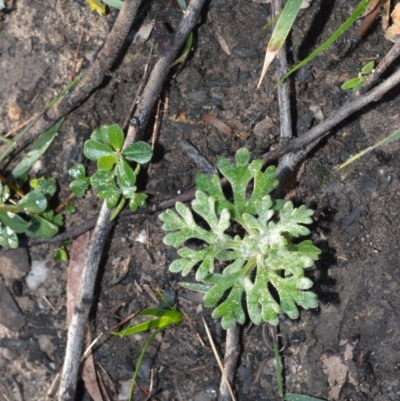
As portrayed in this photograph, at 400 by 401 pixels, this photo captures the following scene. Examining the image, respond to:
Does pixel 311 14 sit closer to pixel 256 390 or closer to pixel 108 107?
pixel 108 107

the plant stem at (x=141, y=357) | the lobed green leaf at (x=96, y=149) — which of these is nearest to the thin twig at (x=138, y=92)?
the lobed green leaf at (x=96, y=149)

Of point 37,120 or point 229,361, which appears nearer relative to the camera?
point 229,361

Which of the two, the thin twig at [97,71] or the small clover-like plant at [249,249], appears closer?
the small clover-like plant at [249,249]

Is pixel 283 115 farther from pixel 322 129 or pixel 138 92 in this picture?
pixel 138 92

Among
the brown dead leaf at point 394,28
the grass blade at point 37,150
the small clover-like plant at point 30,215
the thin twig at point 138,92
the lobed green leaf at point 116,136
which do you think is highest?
the brown dead leaf at point 394,28

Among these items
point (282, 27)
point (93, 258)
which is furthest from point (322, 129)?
point (93, 258)

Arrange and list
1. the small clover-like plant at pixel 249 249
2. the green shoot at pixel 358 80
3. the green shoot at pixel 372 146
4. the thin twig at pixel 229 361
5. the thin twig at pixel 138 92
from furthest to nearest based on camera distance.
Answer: the thin twig at pixel 138 92 → the thin twig at pixel 229 361 → the green shoot at pixel 358 80 → the green shoot at pixel 372 146 → the small clover-like plant at pixel 249 249

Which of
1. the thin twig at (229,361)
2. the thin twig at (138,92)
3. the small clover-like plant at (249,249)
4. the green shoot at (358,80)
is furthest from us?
the thin twig at (138,92)

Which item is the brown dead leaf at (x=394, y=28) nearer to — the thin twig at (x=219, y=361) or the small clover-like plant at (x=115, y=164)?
the small clover-like plant at (x=115, y=164)

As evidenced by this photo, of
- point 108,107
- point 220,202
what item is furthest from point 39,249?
point 220,202
